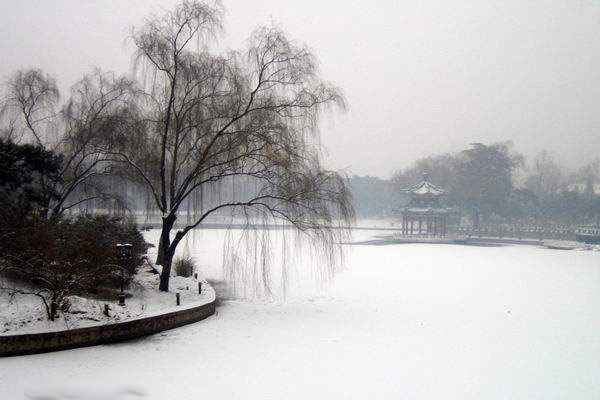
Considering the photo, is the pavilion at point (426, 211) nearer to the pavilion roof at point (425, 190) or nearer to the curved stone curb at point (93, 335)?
the pavilion roof at point (425, 190)

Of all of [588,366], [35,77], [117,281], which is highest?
[35,77]

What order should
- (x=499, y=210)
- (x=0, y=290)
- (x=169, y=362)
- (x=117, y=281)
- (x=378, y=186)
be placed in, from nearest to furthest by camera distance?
1. (x=169, y=362)
2. (x=0, y=290)
3. (x=117, y=281)
4. (x=499, y=210)
5. (x=378, y=186)

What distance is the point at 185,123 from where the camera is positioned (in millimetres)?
12453

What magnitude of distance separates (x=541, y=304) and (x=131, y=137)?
1165cm

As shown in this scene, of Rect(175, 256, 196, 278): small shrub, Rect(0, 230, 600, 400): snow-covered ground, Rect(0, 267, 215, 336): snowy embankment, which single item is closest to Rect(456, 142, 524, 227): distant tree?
Rect(0, 230, 600, 400): snow-covered ground

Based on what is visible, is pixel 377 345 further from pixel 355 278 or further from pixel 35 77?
pixel 35 77

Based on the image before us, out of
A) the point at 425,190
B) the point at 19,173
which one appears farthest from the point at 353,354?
the point at 425,190

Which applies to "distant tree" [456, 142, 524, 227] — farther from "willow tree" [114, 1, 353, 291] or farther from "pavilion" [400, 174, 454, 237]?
"willow tree" [114, 1, 353, 291]

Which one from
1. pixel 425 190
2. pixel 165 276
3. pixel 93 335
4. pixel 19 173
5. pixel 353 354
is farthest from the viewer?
pixel 425 190

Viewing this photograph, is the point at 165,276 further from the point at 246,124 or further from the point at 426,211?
the point at 426,211

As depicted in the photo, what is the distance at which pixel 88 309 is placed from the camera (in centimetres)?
945

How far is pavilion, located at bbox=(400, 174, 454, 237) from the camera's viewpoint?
44.3 meters

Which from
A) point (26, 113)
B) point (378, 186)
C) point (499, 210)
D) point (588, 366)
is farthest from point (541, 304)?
point (378, 186)

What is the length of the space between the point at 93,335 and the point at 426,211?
3825 centimetres
